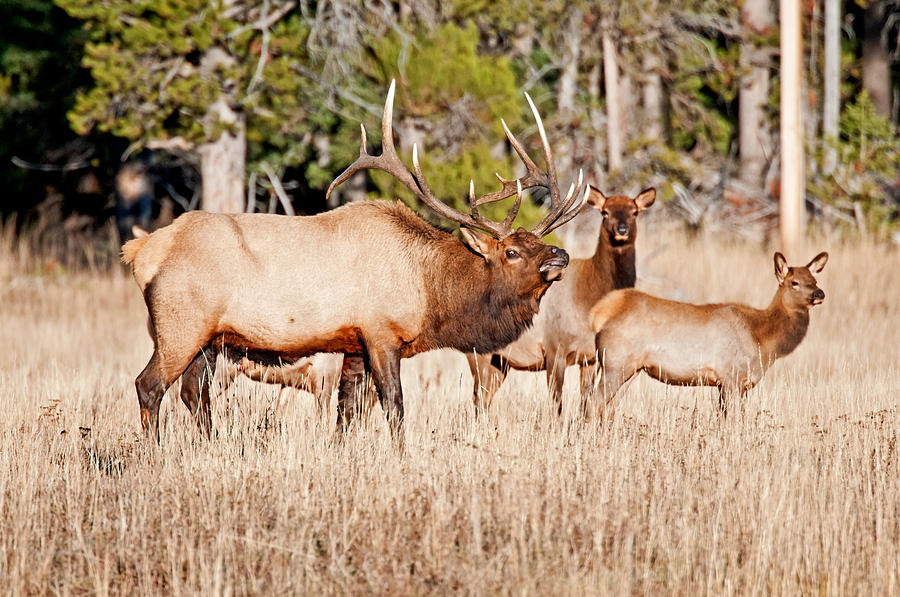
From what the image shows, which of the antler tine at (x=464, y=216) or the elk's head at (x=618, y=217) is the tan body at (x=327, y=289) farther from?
the elk's head at (x=618, y=217)

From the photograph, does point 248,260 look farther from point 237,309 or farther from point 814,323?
point 814,323

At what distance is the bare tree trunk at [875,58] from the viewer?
25.1m

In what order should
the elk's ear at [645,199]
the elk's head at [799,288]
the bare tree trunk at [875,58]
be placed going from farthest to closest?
the bare tree trunk at [875,58], the elk's ear at [645,199], the elk's head at [799,288]

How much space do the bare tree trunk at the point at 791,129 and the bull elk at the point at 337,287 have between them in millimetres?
9265

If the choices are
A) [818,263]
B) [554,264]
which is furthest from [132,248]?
[818,263]

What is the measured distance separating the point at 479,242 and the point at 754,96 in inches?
721

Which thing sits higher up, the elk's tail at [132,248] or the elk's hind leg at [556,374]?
the elk's tail at [132,248]

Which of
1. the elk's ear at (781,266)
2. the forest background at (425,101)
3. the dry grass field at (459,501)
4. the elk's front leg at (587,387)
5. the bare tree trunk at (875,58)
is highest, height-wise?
the bare tree trunk at (875,58)

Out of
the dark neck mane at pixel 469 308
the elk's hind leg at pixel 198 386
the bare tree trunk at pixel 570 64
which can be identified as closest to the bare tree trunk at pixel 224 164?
the bare tree trunk at pixel 570 64

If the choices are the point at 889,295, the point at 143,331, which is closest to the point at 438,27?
the point at 143,331

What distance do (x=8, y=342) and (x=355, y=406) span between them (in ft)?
24.1

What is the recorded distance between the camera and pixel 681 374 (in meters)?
8.49

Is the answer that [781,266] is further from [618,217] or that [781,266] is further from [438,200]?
[438,200]

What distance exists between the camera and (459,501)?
5688 millimetres
